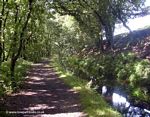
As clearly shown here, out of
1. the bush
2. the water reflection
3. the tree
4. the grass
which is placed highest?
the tree

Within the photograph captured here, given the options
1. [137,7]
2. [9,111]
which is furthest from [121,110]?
[137,7]

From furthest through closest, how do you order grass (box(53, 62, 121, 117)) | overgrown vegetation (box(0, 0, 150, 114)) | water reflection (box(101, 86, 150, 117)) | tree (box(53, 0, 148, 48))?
1. tree (box(53, 0, 148, 48))
2. overgrown vegetation (box(0, 0, 150, 114))
3. water reflection (box(101, 86, 150, 117))
4. grass (box(53, 62, 121, 117))

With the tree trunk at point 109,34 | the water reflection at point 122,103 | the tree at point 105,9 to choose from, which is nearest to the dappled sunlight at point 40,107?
the water reflection at point 122,103

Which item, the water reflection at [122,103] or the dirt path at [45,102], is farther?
the water reflection at [122,103]

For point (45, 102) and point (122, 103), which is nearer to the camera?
point (45, 102)

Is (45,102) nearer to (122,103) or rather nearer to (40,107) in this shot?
(40,107)

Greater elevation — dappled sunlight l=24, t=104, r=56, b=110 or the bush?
the bush

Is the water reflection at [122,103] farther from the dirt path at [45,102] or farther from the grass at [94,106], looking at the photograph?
the dirt path at [45,102]

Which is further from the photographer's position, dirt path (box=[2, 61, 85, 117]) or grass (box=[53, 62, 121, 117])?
dirt path (box=[2, 61, 85, 117])

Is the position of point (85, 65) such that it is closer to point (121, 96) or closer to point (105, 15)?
Result: point (105, 15)

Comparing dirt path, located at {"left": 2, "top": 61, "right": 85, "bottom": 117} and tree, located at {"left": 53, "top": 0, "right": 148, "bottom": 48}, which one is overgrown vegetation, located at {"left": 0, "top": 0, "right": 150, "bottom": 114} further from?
dirt path, located at {"left": 2, "top": 61, "right": 85, "bottom": 117}

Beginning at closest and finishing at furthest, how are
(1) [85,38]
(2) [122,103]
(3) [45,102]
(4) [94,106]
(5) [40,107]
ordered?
(4) [94,106], (5) [40,107], (3) [45,102], (2) [122,103], (1) [85,38]

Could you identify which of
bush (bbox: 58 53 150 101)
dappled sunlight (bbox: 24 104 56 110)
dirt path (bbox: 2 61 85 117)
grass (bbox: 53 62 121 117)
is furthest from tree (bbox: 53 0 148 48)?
Answer: dappled sunlight (bbox: 24 104 56 110)

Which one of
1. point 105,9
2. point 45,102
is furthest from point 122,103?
point 105,9
